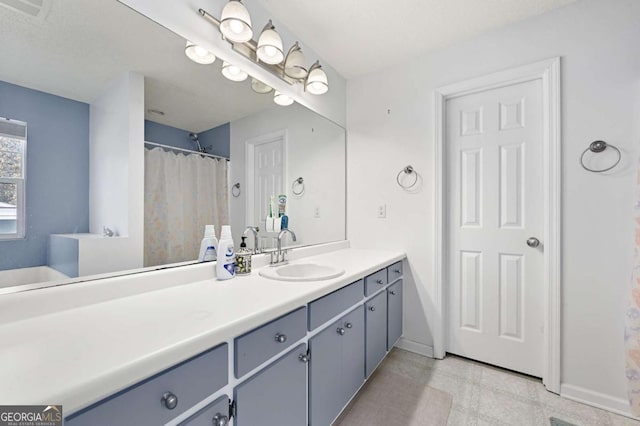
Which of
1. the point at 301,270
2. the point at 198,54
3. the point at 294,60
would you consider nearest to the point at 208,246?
the point at 301,270

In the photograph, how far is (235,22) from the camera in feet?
4.27

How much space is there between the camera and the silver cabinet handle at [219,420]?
0.74 metres

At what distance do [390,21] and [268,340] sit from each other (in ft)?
6.54

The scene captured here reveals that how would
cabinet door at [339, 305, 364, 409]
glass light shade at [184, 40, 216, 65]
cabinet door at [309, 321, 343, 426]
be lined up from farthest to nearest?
cabinet door at [339, 305, 364, 409], glass light shade at [184, 40, 216, 65], cabinet door at [309, 321, 343, 426]

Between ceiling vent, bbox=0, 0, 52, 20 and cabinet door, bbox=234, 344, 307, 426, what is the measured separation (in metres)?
1.32

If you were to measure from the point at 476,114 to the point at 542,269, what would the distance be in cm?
115

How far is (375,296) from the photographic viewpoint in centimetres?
171

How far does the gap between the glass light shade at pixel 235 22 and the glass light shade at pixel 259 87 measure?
25cm

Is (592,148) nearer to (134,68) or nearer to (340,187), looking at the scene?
(340,187)

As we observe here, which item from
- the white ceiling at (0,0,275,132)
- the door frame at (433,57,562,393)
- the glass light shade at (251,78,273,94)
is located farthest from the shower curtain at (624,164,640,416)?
the white ceiling at (0,0,275,132)

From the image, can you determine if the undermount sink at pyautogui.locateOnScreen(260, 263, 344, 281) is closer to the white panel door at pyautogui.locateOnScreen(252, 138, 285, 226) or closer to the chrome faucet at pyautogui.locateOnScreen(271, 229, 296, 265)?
the chrome faucet at pyautogui.locateOnScreen(271, 229, 296, 265)

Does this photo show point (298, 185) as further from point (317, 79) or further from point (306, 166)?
point (317, 79)

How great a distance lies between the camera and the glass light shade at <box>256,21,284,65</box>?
1454 mm

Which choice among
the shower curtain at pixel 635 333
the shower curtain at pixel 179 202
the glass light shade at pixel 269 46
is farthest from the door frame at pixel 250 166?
the shower curtain at pixel 635 333
